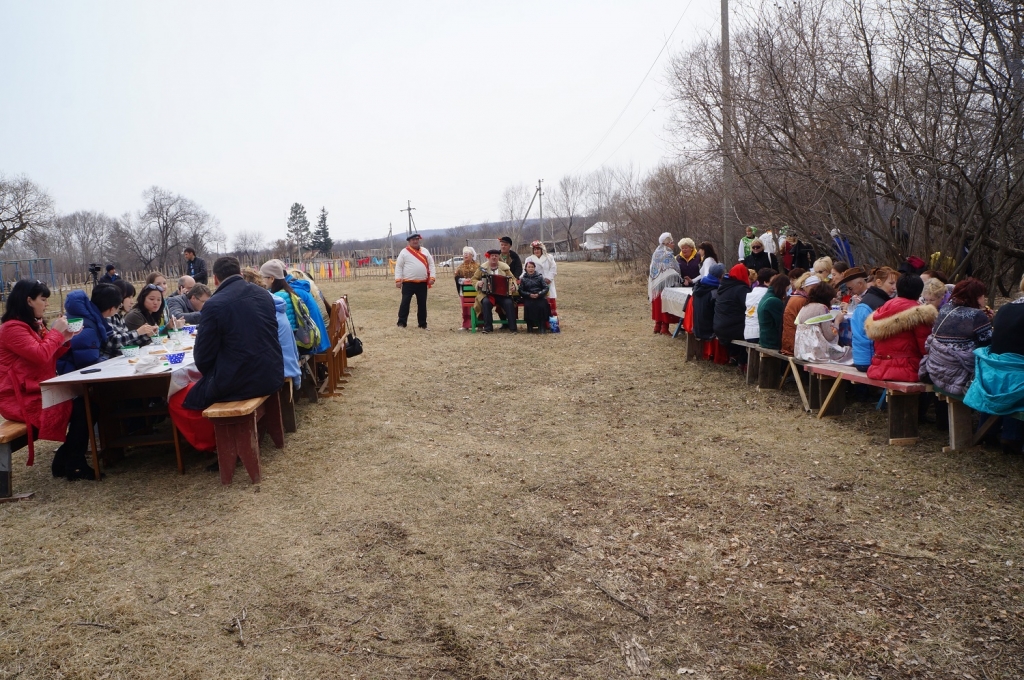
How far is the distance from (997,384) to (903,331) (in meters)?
0.88

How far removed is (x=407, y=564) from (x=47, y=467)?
131 inches

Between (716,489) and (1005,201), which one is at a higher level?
(1005,201)

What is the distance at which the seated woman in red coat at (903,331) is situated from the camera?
515 cm

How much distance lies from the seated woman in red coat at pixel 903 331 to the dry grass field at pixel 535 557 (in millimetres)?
529

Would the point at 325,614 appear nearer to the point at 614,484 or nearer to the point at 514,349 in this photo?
the point at 614,484

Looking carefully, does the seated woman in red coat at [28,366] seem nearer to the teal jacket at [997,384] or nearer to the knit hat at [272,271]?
the knit hat at [272,271]

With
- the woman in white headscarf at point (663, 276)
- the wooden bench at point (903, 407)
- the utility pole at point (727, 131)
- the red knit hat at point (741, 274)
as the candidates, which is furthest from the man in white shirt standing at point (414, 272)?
the wooden bench at point (903, 407)

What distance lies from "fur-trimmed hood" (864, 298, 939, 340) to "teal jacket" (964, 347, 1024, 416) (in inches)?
23.6

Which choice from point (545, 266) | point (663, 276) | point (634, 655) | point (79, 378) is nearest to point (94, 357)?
point (79, 378)

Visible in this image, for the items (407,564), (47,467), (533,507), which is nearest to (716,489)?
(533,507)

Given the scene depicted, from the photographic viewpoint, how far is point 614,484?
4.68 metres

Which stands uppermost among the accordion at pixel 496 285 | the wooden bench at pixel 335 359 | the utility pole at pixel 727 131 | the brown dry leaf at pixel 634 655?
the utility pole at pixel 727 131

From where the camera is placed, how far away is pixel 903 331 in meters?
5.19

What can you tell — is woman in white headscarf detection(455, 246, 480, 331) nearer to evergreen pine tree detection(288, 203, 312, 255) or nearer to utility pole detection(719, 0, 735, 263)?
utility pole detection(719, 0, 735, 263)
